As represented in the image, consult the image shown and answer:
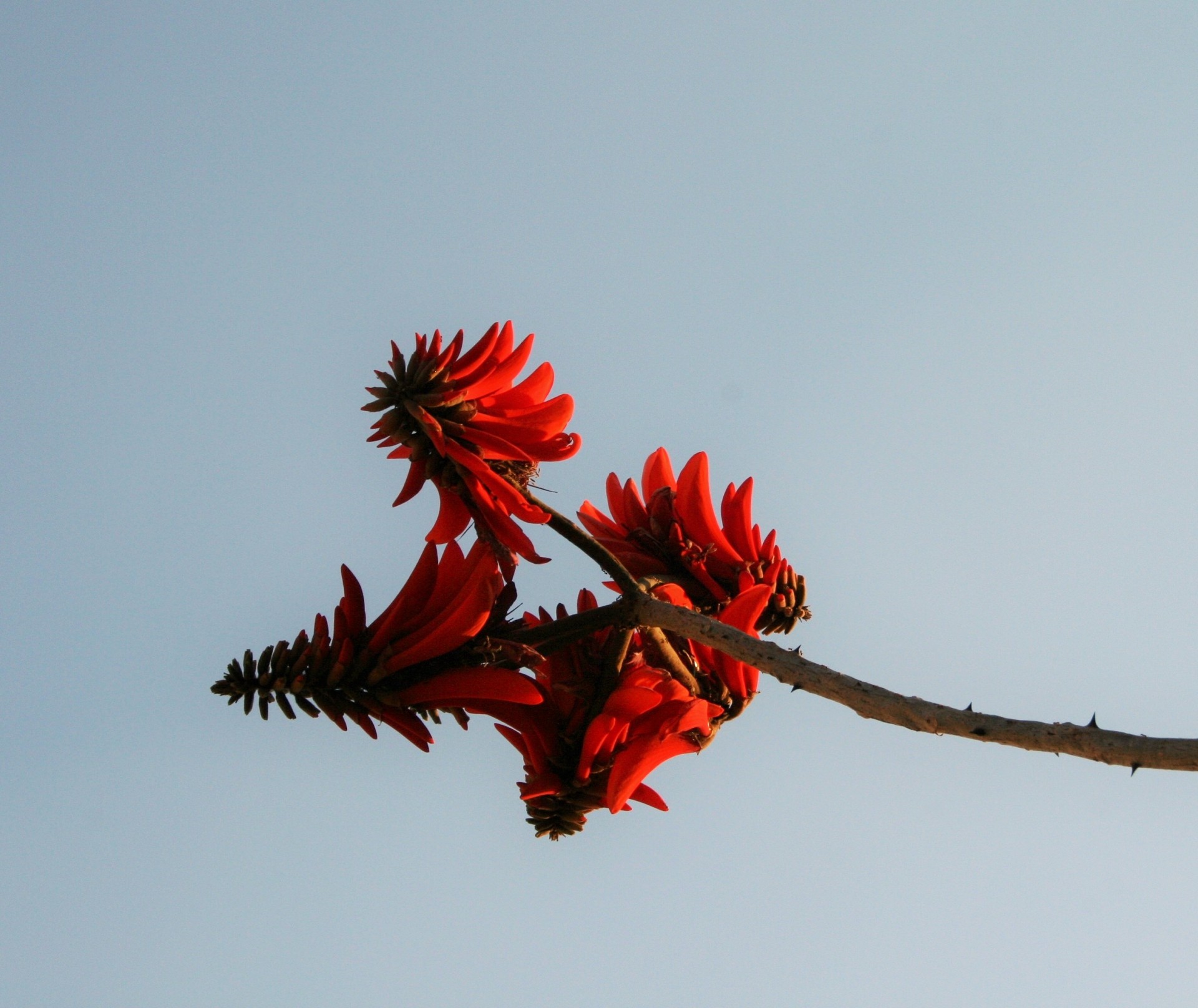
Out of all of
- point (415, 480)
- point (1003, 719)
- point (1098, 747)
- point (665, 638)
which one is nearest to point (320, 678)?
point (415, 480)

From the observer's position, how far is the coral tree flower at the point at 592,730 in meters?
3.26

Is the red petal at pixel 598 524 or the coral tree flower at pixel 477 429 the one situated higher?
the red petal at pixel 598 524

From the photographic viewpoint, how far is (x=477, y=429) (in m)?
3.06

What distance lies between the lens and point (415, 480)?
3.11 m

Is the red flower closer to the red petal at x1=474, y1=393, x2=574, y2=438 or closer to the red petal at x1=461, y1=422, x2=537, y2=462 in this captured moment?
the red petal at x1=474, y1=393, x2=574, y2=438

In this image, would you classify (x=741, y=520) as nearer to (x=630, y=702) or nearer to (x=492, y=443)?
(x=630, y=702)

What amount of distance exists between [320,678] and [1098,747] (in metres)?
1.83

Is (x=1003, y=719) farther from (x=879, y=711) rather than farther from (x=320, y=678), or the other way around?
(x=320, y=678)

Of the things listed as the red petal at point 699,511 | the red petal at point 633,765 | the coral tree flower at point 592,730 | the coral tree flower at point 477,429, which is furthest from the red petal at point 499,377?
the red petal at point 633,765

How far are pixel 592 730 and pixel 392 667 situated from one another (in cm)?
63

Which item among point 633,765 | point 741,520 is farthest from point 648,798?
point 741,520

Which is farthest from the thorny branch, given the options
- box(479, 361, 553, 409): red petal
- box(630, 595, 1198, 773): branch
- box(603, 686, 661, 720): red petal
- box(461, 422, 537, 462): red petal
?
box(479, 361, 553, 409): red petal

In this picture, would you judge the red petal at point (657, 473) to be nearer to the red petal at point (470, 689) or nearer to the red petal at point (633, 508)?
the red petal at point (633, 508)

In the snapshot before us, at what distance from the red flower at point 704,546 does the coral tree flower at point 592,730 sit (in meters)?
0.49
